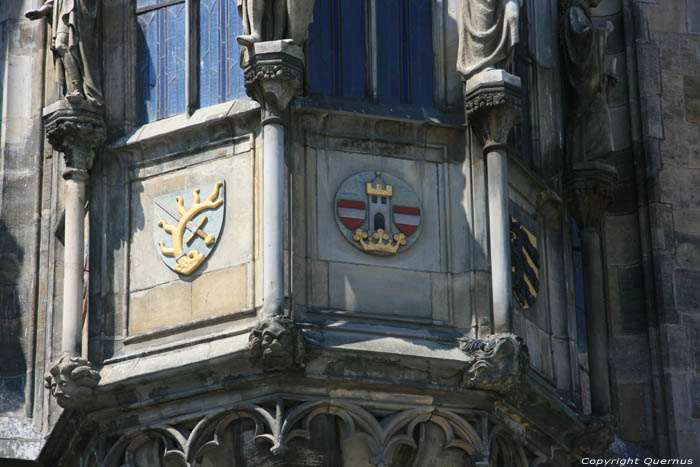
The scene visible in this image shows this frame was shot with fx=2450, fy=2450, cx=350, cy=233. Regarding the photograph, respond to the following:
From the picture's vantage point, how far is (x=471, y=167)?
65.1 ft

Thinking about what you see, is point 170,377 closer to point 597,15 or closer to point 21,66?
point 21,66

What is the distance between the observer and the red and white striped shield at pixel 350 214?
19.4m

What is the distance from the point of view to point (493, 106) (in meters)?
19.8

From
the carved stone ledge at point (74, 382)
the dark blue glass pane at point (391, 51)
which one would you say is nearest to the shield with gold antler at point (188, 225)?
the carved stone ledge at point (74, 382)

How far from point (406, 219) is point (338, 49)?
62.4 inches

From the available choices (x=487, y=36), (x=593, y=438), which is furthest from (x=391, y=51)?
(x=593, y=438)

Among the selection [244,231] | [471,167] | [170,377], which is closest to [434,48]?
[471,167]

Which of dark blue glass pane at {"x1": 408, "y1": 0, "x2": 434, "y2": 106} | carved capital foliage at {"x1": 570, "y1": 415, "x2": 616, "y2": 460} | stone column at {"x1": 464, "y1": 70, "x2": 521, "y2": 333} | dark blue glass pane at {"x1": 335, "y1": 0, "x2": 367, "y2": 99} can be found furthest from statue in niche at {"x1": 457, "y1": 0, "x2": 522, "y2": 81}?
carved capital foliage at {"x1": 570, "y1": 415, "x2": 616, "y2": 460}

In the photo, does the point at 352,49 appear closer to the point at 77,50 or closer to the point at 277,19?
the point at 277,19

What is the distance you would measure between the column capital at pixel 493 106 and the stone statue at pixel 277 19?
57.9 inches

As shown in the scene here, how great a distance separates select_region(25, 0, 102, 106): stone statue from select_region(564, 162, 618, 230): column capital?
412 centimetres

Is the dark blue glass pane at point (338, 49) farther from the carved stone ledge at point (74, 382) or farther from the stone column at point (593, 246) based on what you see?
the carved stone ledge at point (74, 382)

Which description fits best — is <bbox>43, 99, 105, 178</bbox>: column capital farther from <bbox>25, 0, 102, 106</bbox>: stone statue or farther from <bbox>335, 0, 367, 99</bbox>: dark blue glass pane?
<bbox>335, 0, 367, 99</bbox>: dark blue glass pane

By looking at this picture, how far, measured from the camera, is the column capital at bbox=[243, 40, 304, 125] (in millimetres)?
19344
